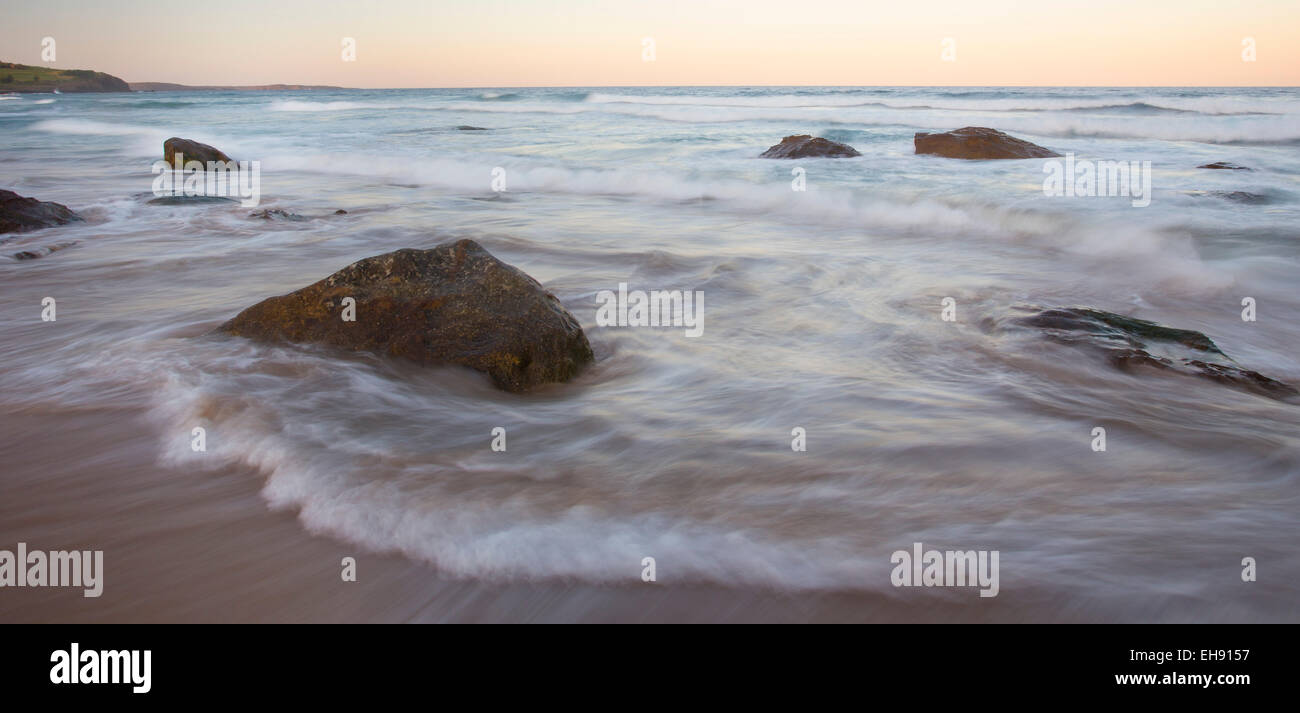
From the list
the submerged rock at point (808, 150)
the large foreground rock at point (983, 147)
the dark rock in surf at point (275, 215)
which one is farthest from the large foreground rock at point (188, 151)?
the large foreground rock at point (983, 147)

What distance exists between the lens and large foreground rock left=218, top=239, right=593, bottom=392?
12.2 ft

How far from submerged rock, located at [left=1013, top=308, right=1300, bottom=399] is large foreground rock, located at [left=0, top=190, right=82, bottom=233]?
911cm

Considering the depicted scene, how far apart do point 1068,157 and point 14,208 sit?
1596cm

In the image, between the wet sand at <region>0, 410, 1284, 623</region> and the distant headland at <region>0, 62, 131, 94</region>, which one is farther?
the distant headland at <region>0, 62, 131, 94</region>

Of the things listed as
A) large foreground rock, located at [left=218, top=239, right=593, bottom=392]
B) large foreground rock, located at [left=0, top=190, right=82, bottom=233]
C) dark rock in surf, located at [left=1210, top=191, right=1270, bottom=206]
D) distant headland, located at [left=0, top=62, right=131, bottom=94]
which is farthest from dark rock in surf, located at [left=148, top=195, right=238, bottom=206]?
distant headland, located at [left=0, top=62, right=131, bottom=94]

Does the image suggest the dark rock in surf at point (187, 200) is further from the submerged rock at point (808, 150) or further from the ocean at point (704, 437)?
the submerged rock at point (808, 150)

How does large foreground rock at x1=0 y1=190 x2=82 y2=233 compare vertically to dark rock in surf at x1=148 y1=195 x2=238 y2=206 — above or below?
below

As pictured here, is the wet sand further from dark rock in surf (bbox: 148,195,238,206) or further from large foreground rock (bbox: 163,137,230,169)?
large foreground rock (bbox: 163,137,230,169)

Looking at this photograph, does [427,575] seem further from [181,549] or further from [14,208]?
[14,208]

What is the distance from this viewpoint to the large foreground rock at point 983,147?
13.7m

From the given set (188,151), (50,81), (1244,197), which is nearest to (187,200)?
(188,151)

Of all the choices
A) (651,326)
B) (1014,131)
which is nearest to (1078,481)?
(651,326)

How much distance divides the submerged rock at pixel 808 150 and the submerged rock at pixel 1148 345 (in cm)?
1007
